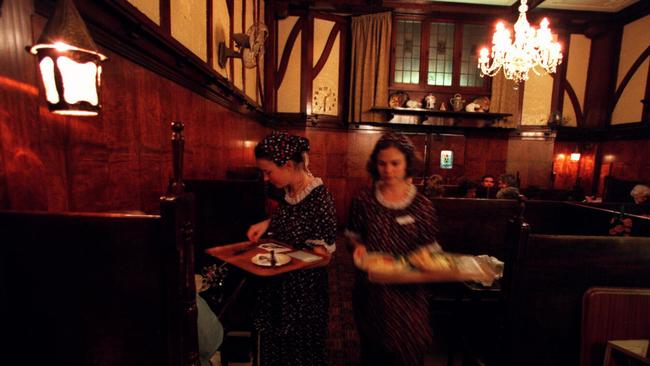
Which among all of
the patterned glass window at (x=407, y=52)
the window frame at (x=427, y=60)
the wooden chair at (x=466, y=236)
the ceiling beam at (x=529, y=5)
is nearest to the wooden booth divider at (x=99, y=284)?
the wooden chair at (x=466, y=236)

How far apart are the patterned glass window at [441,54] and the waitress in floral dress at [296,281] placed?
5.80 m

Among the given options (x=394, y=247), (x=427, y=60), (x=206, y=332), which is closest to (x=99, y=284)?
(x=206, y=332)

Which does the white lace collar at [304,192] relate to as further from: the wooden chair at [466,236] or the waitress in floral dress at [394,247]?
the wooden chair at [466,236]

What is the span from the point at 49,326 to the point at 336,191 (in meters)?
5.81

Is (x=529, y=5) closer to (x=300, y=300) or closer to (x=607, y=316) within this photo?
(x=607, y=316)

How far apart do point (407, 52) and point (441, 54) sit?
741mm

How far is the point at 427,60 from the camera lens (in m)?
6.43

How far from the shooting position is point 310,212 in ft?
5.45

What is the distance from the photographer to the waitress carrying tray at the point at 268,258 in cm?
144

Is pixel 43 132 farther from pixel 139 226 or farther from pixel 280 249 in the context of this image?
pixel 280 249

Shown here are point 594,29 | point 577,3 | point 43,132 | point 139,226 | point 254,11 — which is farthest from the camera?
point 594,29

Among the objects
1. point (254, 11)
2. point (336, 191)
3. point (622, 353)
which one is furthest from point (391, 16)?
point (622, 353)

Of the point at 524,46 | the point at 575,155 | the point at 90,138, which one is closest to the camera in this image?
the point at 90,138

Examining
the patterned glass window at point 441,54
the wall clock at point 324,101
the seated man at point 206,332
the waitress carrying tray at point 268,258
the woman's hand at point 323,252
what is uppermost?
the patterned glass window at point 441,54
